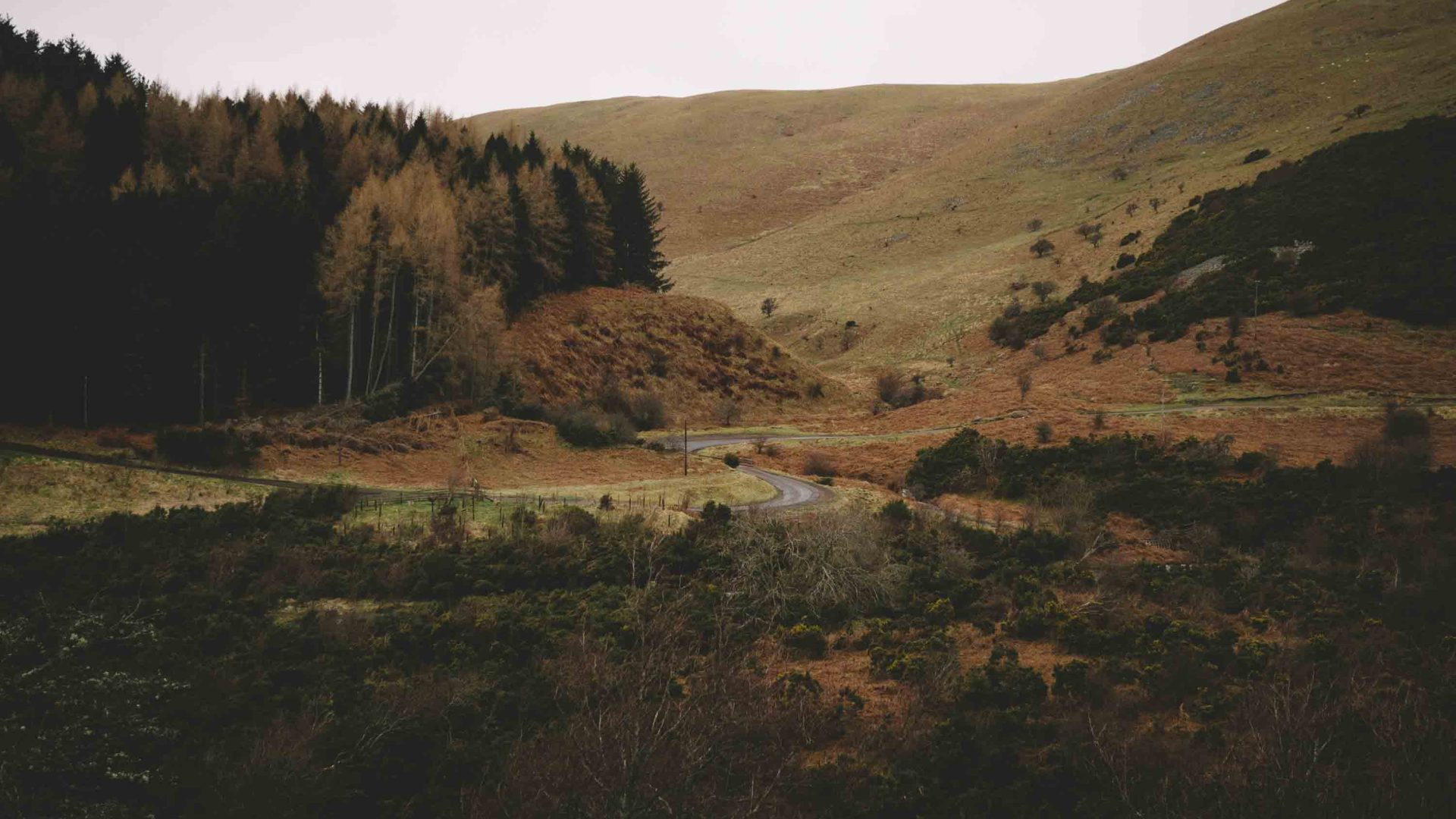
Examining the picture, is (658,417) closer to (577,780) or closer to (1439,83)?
(577,780)

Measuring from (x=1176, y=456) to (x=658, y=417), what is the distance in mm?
30293

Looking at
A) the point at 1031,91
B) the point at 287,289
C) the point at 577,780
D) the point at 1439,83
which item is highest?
the point at 1031,91

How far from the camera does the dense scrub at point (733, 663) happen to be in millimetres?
11336

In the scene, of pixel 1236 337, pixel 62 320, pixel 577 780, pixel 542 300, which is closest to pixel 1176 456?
pixel 1236 337

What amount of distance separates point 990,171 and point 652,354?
7428cm

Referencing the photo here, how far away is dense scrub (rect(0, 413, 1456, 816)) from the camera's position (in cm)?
1134

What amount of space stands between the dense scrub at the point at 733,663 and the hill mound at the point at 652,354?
26.3 m

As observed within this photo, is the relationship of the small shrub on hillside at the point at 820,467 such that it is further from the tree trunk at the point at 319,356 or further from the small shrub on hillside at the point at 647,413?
the tree trunk at the point at 319,356

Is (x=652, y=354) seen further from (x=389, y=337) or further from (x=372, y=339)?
(x=372, y=339)

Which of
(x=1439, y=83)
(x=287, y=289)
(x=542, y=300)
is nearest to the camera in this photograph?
(x=287, y=289)

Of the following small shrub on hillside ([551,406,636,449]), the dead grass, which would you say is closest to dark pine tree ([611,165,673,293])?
small shrub on hillside ([551,406,636,449])

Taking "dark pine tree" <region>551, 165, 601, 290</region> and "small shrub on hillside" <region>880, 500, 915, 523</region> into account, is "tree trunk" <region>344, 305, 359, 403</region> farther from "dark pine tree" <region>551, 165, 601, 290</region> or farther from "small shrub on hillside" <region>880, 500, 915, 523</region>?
"small shrub on hillside" <region>880, 500, 915, 523</region>

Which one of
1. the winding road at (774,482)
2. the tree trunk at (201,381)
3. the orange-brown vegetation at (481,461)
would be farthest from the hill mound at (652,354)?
the tree trunk at (201,381)

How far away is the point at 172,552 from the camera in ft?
74.6
